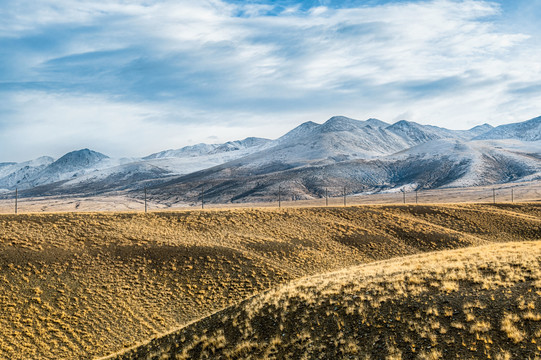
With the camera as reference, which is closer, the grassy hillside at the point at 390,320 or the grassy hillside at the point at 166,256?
the grassy hillside at the point at 390,320

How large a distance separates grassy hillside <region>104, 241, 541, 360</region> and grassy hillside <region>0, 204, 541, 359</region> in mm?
9582

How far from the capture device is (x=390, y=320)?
1730cm

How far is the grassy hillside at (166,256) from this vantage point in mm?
29797

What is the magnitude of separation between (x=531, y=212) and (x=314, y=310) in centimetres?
7067

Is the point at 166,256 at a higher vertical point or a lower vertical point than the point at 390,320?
lower

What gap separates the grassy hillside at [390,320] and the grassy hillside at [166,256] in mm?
9582

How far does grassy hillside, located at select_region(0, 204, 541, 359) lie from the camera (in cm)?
2980

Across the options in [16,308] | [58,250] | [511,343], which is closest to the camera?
[511,343]

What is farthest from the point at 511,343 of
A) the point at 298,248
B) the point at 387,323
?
the point at 298,248

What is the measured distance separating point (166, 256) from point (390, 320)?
→ 29630 millimetres

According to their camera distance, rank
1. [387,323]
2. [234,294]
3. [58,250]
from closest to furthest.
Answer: [387,323] → [234,294] → [58,250]

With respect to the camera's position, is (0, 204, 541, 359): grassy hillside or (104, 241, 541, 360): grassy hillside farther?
(0, 204, 541, 359): grassy hillside

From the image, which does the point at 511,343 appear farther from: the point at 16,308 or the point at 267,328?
the point at 16,308

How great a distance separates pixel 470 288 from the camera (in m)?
19.1
